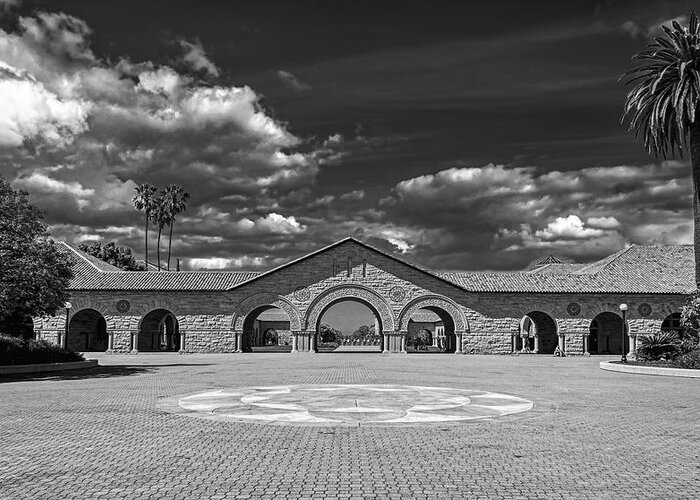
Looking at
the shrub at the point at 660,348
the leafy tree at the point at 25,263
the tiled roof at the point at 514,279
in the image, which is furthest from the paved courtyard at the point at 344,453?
the tiled roof at the point at 514,279

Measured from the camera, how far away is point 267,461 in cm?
868

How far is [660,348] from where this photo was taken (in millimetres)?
30516

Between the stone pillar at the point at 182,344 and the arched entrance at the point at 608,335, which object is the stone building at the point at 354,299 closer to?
the stone pillar at the point at 182,344

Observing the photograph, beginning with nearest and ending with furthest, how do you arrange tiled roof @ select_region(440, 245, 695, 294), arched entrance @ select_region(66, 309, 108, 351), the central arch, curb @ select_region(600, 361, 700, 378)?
1. curb @ select_region(600, 361, 700, 378)
2. the central arch
3. tiled roof @ select_region(440, 245, 695, 294)
4. arched entrance @ select_region(66, 309, 108, 351)

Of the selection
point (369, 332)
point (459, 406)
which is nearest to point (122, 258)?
point (369, 332)

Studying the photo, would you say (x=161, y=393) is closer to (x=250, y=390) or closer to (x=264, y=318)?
(x=250, y=390)

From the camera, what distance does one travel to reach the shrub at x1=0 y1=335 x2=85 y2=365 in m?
26.9

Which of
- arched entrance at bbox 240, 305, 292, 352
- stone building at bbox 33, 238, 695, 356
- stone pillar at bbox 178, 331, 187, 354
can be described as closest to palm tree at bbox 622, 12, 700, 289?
stone building at bbox 33, 238, 695, 356

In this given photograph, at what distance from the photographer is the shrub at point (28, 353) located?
88.4 ft

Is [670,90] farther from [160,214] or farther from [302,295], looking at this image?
[160,214]

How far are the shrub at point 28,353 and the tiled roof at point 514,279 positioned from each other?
2041 cm

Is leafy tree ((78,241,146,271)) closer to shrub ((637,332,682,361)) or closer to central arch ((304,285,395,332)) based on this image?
central arch ((304,285,395,332))

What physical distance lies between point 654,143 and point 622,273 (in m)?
23.2

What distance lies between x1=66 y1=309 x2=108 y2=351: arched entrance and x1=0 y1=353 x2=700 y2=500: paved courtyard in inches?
1464
